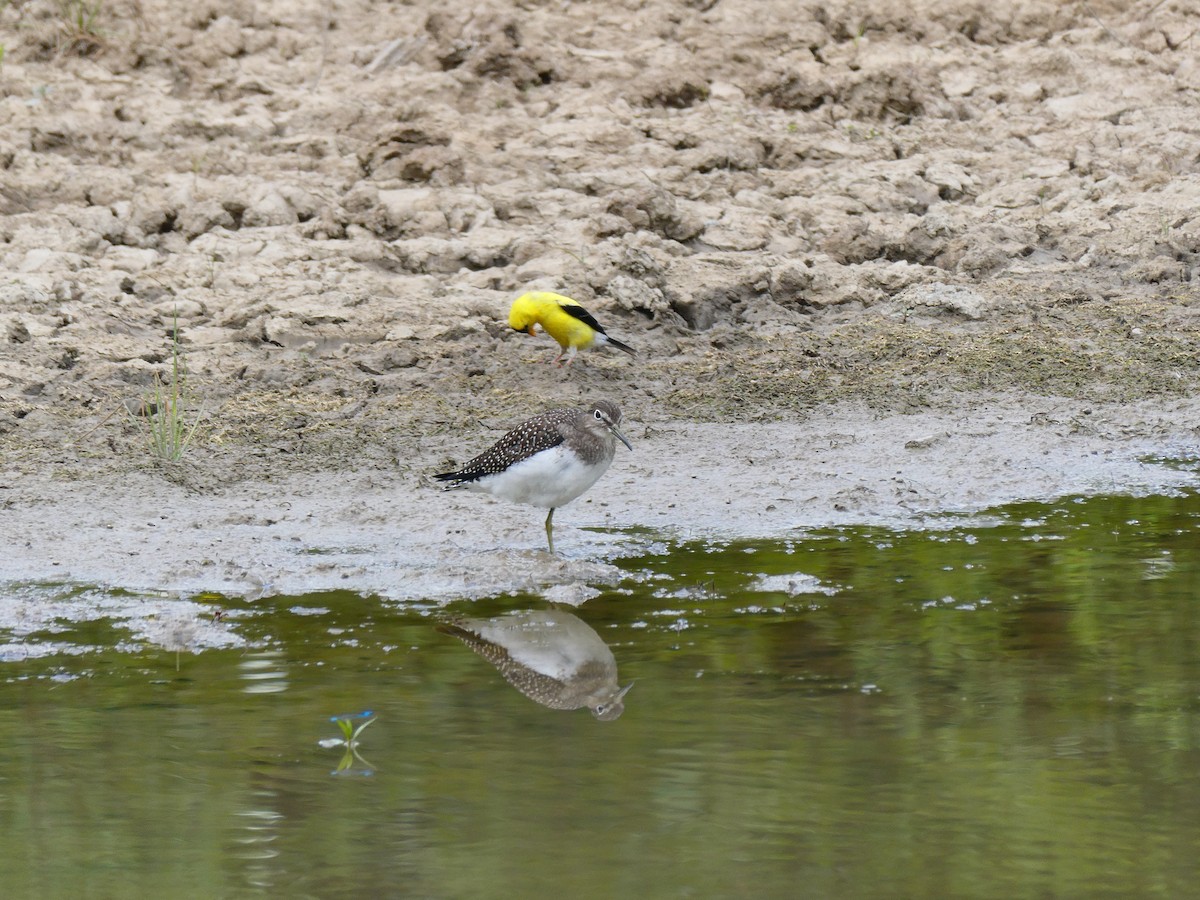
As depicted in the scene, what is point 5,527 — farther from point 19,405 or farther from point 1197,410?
point 1197,410

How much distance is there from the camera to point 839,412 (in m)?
9.47

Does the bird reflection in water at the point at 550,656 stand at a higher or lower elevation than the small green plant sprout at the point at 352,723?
higher

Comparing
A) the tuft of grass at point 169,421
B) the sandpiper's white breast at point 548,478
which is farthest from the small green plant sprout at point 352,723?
the tuft of grass at point 169,421

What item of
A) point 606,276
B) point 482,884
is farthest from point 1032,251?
point 482,884

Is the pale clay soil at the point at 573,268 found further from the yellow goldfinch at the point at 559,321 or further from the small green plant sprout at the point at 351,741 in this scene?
the small green plant sprout at the point at 351,741

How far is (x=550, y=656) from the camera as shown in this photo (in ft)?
19.5

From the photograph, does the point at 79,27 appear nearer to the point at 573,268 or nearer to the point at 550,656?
the point at 573,268

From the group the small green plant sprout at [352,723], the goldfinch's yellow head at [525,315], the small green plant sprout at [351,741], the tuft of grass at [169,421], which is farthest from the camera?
the goldfinch's yellow head at [525,315]

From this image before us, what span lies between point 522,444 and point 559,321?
7.40 feet

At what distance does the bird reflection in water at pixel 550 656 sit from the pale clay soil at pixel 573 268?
1.12 feet

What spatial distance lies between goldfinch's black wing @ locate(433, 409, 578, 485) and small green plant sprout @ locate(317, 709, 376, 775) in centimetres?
212

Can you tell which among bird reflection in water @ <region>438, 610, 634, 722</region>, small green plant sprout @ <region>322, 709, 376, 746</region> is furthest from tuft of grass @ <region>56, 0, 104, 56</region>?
small green plant sprout @ <region>322, 709, 376, 746</region>

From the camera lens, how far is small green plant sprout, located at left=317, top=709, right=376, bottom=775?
4.75 metres

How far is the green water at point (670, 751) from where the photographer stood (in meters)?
4.12
